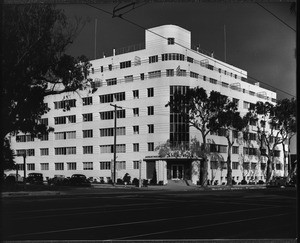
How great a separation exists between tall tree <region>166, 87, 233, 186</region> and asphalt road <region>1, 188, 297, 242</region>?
0.52 metres

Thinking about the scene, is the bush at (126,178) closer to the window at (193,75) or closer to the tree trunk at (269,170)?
the window at (193,75)

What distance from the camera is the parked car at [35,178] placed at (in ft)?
14.5

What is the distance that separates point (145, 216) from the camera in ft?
14.5

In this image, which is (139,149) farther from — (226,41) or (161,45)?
(226,41)

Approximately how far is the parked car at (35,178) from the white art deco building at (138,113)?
0.06m

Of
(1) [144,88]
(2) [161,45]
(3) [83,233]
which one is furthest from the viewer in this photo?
(1) [144,88]

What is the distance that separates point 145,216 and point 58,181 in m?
1.22

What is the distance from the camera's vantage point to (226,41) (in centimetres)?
466

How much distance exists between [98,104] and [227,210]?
2.13m

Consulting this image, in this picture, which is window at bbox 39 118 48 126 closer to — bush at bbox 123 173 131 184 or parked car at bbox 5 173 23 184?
parked car at bbox 5 173 23 184

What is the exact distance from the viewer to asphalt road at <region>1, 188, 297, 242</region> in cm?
398

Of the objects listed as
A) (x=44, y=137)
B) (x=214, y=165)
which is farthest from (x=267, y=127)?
(x=44, y=137)

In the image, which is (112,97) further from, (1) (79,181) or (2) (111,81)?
(1) (79,181)

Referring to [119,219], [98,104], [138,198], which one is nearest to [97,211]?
[119,219]
